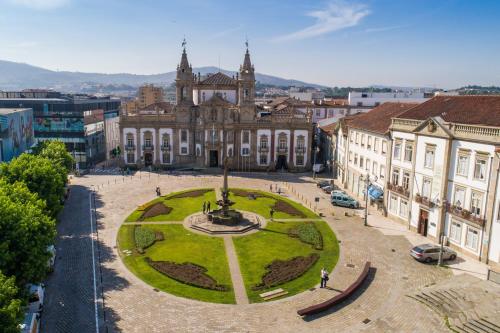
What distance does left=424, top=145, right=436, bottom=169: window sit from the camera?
1709 inches

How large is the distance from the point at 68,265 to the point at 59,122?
57.0 metres

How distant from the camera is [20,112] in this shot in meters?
68.3

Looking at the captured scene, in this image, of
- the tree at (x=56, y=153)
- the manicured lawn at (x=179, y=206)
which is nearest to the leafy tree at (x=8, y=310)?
the manicured lawn at (x=179, y=206)

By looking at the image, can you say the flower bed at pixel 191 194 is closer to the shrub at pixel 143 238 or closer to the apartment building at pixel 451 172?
the shrub at pixel 143 238

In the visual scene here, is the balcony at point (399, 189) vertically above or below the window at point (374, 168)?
below

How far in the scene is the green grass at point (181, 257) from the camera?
31609 mm

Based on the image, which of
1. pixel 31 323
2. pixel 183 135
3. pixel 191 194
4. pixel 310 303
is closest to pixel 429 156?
pixel 310 303

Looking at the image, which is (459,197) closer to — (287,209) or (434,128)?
(434,128)

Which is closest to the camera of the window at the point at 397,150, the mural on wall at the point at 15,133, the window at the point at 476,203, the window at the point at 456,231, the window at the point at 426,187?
the window at the point at 476,203

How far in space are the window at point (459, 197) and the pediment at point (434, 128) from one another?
5.51 metres

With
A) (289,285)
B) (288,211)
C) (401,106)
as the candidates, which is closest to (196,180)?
(288,211)

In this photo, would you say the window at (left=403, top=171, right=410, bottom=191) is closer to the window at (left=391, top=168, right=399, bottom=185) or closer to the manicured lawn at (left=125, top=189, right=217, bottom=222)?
the window at (left=391, top=168, right=399, bottom=185)

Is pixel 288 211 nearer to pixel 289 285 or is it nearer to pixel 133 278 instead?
pixel 289 285

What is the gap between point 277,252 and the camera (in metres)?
39.8
